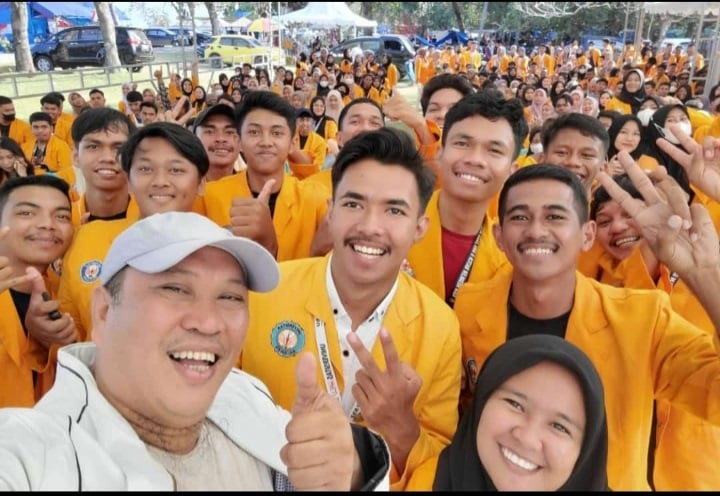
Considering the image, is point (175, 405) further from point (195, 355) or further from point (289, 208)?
point (289, 208)

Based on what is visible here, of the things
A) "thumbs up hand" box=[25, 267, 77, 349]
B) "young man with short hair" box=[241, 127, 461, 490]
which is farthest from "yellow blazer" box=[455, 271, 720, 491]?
"thumbs up hand" box=[25, 267, 77, 349]

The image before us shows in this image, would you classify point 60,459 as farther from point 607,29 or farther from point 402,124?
point 607,29

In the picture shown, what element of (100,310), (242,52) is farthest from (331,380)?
(242,52)

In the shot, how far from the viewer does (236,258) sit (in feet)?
5.01

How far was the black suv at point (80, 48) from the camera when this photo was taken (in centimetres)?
2000

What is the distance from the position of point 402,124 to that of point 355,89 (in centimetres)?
978

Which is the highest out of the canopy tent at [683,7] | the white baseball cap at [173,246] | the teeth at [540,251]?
the canopy tent at [683,7]

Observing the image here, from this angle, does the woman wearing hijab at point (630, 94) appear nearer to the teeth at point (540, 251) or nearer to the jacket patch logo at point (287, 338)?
the teeth at point (540, 251)

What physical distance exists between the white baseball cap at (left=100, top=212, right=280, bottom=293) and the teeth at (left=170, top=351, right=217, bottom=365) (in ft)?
0.69

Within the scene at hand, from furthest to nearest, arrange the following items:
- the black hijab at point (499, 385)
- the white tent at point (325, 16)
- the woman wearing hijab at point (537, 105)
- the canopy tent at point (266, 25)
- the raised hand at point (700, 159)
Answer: the canopy tent at point (266, 25), the white tent at point (325, 16), the woman wearing hijab at point (537, 105), the raised hand at point (700, 159), the black hijab at point (499, 385)

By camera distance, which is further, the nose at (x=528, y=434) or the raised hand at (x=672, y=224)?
the raised hand at (x=672, y=224)

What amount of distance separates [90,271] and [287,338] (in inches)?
44.6

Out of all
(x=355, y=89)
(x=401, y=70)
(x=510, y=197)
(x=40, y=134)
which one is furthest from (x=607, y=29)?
(x=510, y=197)

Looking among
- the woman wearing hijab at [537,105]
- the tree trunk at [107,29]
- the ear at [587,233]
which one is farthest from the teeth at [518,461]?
the tree trunk at [107,29]
